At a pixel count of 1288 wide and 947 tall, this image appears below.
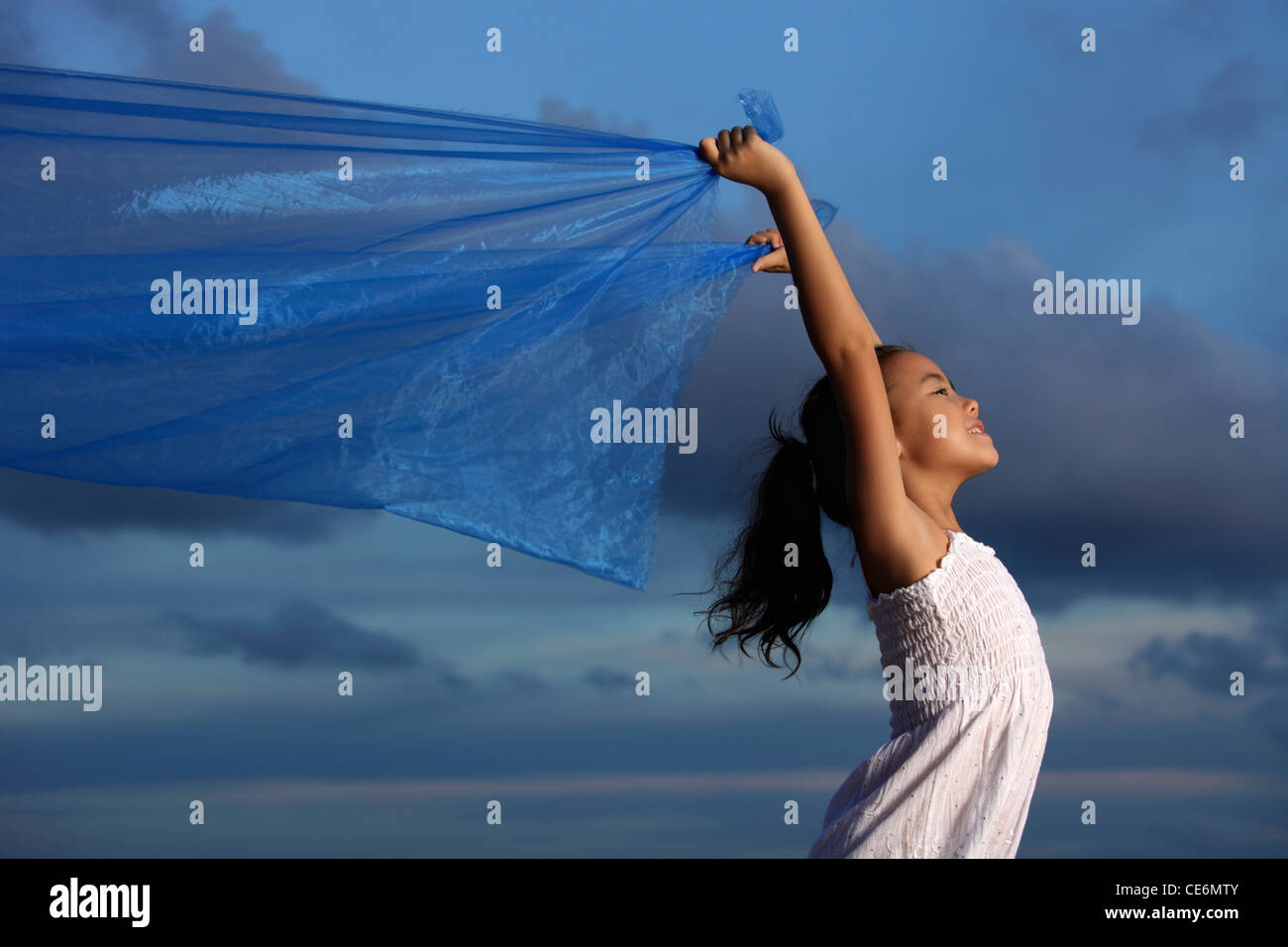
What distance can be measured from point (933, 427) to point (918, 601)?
34 cm

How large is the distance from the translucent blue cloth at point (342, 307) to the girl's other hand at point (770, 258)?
0.10ft

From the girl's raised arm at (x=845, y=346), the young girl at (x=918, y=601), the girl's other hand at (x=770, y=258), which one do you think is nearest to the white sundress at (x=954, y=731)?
the young girl at (x=918, y=601)

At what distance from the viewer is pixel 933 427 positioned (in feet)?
7.66

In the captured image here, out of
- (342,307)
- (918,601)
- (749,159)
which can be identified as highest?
(749,159)

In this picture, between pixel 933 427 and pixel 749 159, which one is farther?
pixel 933 427

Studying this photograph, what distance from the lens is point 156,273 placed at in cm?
250

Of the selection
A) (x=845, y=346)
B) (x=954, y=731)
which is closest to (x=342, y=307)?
(x=845, y=346)

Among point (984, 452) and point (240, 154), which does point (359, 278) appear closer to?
point (240, 154)

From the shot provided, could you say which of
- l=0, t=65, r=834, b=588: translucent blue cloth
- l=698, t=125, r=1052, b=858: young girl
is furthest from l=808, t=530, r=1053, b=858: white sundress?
l=0, t=65, r=834, b=588: translucent blue cloth

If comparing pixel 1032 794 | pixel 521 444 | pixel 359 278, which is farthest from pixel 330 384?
pixel 1032 794

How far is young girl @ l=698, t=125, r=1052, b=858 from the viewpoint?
2074mm

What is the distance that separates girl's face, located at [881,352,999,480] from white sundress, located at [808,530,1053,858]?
0.15m

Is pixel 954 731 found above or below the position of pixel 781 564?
below

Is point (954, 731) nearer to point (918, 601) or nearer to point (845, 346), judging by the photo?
point (918, 601)
